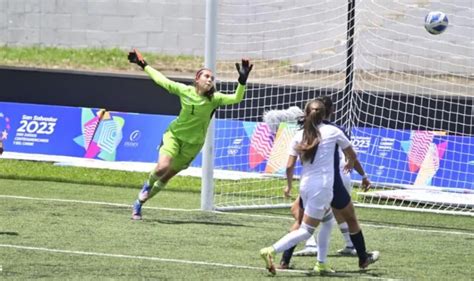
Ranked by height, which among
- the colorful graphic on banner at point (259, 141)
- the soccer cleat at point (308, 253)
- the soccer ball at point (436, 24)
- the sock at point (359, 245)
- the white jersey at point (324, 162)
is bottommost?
the colorful graphic on banner at point (259, 141)

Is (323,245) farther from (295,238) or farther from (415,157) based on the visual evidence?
(415,157)

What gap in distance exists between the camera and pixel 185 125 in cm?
1479

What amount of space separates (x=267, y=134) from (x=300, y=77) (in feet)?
10.8

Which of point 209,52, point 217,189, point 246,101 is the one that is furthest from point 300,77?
point 209,52

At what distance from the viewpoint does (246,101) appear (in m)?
19.2

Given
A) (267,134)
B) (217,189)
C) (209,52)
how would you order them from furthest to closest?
(267,134)
(217,189)
(209,52)

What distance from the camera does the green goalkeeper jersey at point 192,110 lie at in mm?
14664

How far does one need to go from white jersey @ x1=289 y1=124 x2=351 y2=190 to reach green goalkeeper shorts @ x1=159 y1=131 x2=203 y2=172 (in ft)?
13.1

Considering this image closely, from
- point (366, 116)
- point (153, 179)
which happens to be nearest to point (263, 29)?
point (366, 116)

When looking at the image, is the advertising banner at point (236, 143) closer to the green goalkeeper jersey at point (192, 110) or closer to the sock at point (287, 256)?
the green goalkeeper jersey at point (192, 110)

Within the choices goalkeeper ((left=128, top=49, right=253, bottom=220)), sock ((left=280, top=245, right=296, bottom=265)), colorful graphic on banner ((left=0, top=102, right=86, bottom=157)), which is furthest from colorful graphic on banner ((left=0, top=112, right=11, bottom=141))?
sock ((left=280, top=245, right=296, bottom=265))

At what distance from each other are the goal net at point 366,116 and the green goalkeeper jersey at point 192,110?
187 cm

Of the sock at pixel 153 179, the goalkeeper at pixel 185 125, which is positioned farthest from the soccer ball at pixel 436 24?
the sock at pixel 153 179

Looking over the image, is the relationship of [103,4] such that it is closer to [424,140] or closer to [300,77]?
[300,77]
